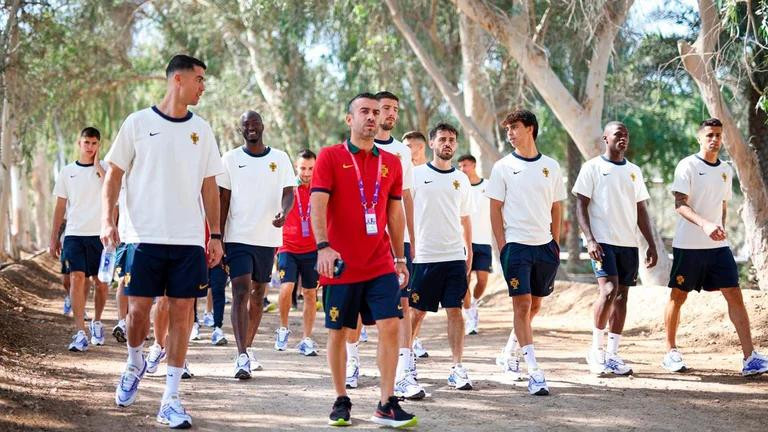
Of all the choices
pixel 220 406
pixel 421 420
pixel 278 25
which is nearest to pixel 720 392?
pixel 421 420

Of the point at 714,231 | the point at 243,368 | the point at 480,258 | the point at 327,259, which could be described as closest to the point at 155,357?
the point at 243,368

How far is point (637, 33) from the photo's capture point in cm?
1579

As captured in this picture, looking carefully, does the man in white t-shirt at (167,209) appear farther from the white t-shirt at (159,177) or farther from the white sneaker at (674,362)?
the white sneaker at (674,362)

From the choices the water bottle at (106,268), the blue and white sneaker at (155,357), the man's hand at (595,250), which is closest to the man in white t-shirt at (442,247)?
the man's hand at (595,250)

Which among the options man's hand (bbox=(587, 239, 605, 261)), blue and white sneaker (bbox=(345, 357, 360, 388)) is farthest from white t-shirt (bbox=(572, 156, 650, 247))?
blue and white sneaker (bbox=(345, 357, 360, 388))

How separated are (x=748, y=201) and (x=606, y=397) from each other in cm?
548

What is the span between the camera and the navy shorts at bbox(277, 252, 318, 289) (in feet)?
36.5

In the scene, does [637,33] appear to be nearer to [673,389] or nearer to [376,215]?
[673,389]

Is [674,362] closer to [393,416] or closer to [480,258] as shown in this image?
[393,416]

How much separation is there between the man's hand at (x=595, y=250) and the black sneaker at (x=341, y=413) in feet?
10.5

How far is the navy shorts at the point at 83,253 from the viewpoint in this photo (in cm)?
1120

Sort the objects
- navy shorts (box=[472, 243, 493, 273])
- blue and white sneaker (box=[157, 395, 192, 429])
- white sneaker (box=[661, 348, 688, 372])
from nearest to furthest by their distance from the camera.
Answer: blue and white sneaker (box=[157, 395, 192, 429]), white sneaker (box=[661, 348, 688, 372]), navy shorts (box=[472, 243, 493, 273])

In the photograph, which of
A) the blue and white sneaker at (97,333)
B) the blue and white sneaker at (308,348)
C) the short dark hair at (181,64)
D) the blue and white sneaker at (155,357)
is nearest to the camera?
the short dark hair at (181,64)

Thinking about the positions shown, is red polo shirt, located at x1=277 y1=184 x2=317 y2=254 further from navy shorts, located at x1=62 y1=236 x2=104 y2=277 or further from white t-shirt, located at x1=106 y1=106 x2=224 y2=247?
white t-shirt, located at x1=106 y1=106 x2=224 y2=247
